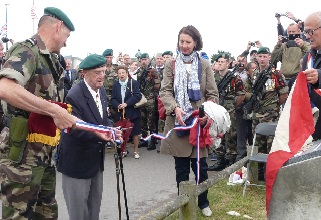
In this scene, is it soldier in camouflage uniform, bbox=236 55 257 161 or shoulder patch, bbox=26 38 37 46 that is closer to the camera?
shoulder patch, bbox=26 38 37 46

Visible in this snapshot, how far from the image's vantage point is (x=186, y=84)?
4.95 m

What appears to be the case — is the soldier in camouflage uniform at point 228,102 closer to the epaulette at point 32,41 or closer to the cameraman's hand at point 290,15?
the cameraman's hand at point 290,15

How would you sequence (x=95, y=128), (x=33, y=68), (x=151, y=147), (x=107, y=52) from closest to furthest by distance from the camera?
(x=33, y=68) → (x=95, y=128) → (x=151, y=147) → (x=107, y=52)

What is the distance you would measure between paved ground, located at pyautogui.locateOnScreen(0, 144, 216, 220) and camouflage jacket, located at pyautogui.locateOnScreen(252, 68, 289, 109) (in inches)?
83.1

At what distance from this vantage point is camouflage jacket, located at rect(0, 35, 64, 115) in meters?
2.98

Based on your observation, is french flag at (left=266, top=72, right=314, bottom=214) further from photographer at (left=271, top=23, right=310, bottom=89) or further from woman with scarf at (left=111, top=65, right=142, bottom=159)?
woman with scarf at (left=111, top=65, right=142, bottom=159)

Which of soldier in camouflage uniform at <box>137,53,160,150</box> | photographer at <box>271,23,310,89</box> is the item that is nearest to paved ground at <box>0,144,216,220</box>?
soldier in camouflage uniform at <box>137,53,160,150</box>

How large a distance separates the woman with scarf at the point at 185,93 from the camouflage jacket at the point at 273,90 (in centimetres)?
249

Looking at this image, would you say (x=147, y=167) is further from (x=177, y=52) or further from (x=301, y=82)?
(x=301, y=82)

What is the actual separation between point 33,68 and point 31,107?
380 mm

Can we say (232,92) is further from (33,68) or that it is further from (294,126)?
(33,68)

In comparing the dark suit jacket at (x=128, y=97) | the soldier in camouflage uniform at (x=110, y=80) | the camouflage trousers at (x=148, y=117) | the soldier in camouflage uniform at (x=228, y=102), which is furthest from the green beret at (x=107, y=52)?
the soldier in camouflage uniform at (x=228, y=102)

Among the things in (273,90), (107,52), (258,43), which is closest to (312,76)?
(273,90)

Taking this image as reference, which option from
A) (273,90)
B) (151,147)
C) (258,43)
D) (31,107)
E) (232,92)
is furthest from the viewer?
(151,147)
